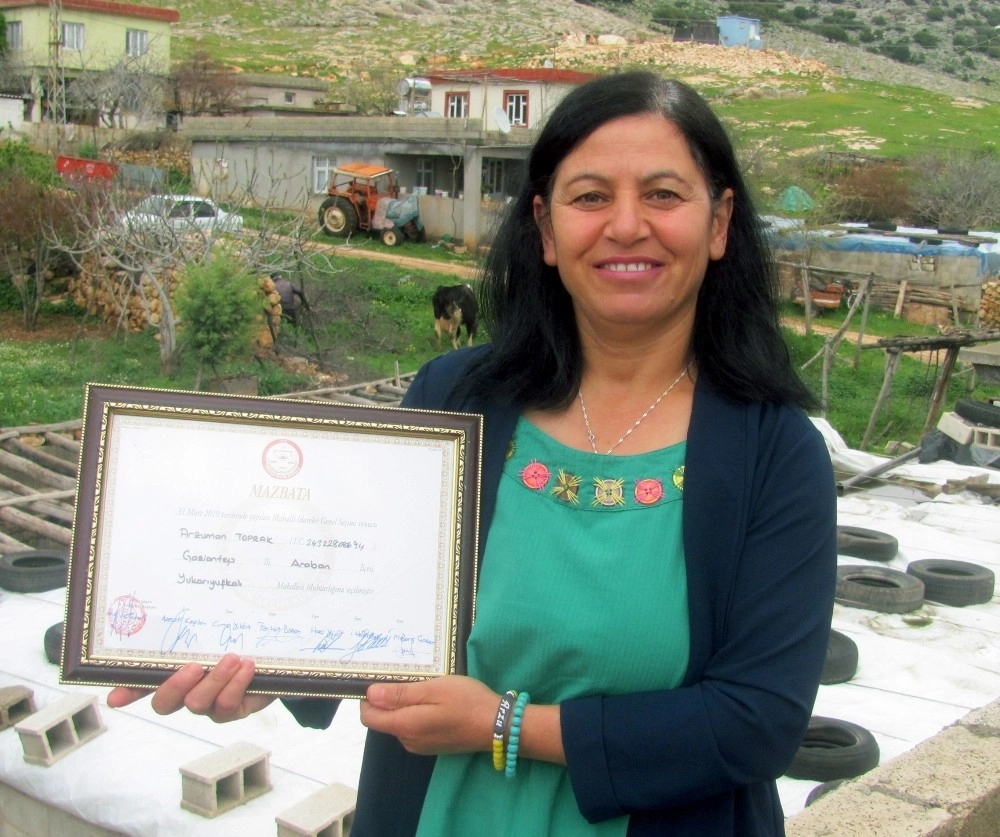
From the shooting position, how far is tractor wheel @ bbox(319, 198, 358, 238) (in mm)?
30750

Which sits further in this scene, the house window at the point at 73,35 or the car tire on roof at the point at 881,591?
the house window at the point at 73,35

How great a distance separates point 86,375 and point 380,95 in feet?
126

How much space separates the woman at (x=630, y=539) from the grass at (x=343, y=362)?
14.1 m

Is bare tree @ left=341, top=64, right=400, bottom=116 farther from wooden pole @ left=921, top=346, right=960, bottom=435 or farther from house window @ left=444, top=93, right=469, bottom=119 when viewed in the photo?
wooden pole @ left=921, top=346, right=960, bottom=435

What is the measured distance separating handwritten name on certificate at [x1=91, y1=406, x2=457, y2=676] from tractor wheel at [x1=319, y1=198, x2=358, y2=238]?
96.8 ft

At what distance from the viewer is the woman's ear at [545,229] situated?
6.24 feet

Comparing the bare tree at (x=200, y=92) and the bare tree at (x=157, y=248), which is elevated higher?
the bare tree at (x=200, y=92)

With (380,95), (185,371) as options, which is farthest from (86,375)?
(380,95)

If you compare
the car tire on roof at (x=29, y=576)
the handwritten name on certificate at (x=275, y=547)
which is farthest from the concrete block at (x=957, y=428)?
the handwritten name on certificate at (x=275, y=547)

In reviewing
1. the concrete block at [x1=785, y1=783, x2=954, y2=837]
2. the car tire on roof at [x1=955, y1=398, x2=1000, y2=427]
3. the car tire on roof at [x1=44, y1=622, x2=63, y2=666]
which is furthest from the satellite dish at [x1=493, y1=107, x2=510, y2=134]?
the concrete block at [x1=785, y1=783, x2=954, y2=837]

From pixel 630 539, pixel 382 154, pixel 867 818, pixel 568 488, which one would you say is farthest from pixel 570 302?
pixel 382 154

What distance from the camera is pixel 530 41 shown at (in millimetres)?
87000

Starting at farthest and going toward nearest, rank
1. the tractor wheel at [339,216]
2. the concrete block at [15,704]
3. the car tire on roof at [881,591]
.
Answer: the tractor wheel at [339,216] → the car tire on roof at [881,591] → the concrete block at [15,704]

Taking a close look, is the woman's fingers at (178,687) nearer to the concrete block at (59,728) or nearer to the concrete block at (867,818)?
the concrete block at (867,818)
